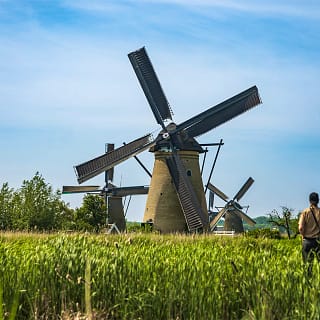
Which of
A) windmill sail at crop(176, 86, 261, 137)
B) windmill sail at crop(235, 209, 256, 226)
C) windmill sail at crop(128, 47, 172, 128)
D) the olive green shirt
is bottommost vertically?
the olive green shirt

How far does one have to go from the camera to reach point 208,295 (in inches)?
318

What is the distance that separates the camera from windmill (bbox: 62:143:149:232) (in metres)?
42.2

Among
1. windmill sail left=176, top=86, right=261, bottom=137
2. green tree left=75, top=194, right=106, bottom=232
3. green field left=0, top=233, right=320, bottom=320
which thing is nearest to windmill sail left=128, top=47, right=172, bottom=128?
windmill sail left=176, top=86, right=261, bottom=137

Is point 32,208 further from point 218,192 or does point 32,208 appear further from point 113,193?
point 218,192

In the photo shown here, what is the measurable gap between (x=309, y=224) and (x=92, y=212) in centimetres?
2967

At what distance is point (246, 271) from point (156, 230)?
26875mm

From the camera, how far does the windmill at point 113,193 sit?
42206 millimetres

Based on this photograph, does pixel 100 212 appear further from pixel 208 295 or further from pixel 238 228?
pixel 208 295

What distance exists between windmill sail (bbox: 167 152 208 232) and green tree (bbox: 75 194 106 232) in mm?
7375

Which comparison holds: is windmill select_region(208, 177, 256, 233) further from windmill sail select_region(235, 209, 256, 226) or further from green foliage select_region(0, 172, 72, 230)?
green foliage select_region(0, 172, 72, 230)

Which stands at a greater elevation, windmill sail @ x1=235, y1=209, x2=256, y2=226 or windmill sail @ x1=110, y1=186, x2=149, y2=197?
windmill sail @ x1=110, y1=186, x2=149, y2=197

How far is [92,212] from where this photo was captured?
133 ft

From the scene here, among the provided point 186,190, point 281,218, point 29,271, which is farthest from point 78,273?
point 281,218

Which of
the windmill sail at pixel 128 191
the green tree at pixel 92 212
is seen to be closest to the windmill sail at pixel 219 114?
the windmill sail at pixel 128 191
